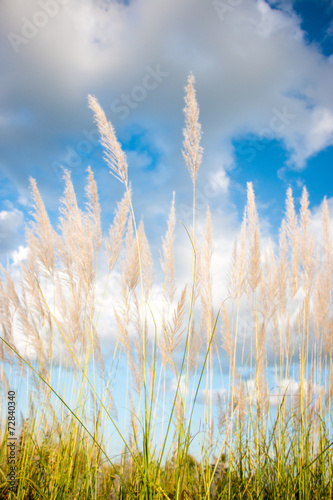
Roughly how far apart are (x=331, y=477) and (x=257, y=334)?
1223 millimetres

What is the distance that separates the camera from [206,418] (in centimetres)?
295

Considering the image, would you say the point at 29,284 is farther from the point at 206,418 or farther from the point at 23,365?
the point at 206,418

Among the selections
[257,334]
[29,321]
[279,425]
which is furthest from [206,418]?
[29,321]

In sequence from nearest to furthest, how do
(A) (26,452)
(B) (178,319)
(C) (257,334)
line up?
(B) (178,319) → (A) (26,452) → (C) (257,334)

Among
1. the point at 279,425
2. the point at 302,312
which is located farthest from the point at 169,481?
the point at 302,312

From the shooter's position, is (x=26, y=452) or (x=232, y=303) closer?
(x=26, y=452)

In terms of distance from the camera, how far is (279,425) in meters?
3.00

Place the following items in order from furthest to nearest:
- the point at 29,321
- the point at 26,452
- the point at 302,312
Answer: the point at 302,312, the point at 29,321, the point at 26,452

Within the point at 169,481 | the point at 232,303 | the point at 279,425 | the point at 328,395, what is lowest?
the point at 169,481

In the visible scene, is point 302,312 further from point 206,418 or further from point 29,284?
point 29,284

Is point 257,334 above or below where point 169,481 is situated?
above

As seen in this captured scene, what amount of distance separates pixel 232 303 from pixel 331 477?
151cm

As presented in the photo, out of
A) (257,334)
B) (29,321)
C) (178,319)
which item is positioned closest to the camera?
(178,319)

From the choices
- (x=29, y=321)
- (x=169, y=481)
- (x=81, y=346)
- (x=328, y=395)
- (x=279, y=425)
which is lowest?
(x=169, y=481)
